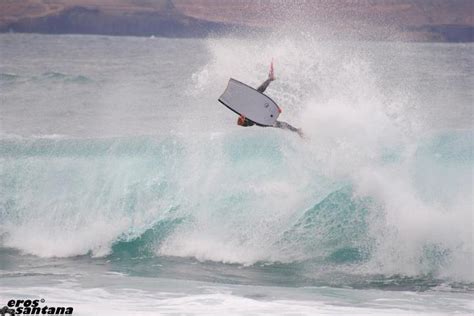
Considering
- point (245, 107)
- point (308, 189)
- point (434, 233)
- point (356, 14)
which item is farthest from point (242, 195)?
point (356, 14)

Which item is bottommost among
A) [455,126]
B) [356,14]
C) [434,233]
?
[434,233]

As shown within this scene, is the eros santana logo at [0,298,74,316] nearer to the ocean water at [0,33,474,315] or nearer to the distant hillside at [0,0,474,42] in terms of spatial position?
the ocean water at [0,33,474,315]

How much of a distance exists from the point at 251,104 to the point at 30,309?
512cm

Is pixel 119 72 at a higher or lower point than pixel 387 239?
higher

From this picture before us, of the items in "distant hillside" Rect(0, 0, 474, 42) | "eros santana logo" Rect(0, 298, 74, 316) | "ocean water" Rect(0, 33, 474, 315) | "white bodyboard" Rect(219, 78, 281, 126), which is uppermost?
"distant hillside" Rect(0, 0, 474, 42)

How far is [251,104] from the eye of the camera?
14.1 metres

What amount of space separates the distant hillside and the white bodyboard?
14.6 meters

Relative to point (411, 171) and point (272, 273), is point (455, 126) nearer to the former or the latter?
point (411, 171)

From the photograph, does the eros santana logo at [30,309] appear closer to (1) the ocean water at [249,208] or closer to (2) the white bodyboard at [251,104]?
(1) the ocean water at [249,208]

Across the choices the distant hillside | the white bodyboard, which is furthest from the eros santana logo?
the distant hillside

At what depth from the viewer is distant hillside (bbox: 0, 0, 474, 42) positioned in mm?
31656

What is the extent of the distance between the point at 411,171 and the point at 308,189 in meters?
1.95

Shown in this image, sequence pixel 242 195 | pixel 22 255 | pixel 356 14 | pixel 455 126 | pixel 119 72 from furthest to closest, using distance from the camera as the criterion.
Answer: pixel 356 14, pixel 119 72, pixel 455 126, pixel 242 195, pixel 22 255

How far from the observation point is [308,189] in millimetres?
15352
